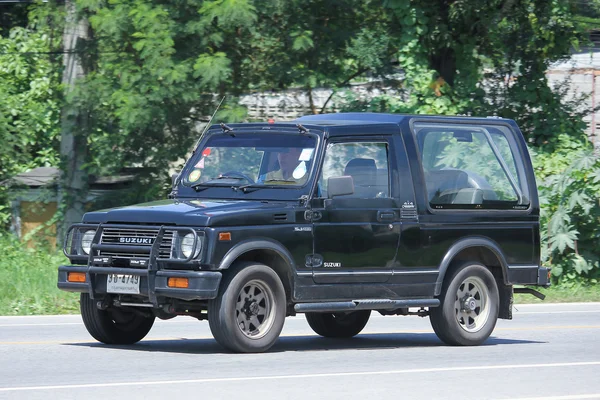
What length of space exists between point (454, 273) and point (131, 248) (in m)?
3.44

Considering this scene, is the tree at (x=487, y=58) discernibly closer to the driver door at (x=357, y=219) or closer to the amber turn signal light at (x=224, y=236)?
the driver door at (x=357, y=219)

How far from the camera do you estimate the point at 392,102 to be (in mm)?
22625

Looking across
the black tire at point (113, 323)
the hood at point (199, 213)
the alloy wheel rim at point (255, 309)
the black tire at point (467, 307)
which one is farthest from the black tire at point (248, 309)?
the black tire at point (467, 307)

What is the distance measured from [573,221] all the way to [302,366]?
36.1 feet

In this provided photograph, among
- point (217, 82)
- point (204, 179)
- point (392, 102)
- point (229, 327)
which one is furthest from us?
point (392, 102)

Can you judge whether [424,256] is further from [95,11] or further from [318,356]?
[95,11]

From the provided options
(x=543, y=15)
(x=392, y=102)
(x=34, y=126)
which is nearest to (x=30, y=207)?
(x=34, y=126)

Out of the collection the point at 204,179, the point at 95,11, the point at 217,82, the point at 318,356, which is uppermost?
the point at 95,11

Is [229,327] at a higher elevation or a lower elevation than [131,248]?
lower

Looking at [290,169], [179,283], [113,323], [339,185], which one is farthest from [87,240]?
[339,185]

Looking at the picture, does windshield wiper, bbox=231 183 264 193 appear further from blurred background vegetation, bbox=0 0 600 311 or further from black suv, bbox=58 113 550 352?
blurred background vegetation, bbox=0 0 600 311

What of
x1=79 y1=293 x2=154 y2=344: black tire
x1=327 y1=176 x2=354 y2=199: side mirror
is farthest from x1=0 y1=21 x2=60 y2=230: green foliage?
x1=327 y1=176 x2=354 y2=199: side mirror

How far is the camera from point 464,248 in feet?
38.1

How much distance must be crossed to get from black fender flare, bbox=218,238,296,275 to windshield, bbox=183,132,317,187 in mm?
738
